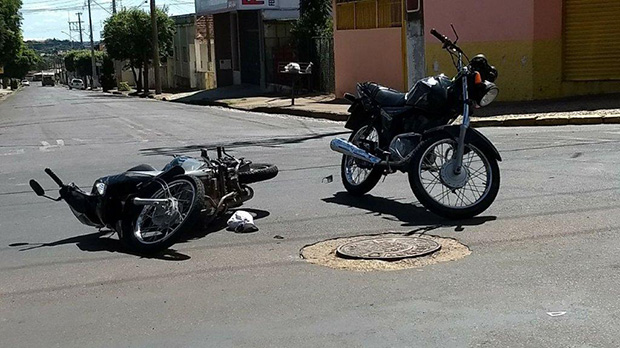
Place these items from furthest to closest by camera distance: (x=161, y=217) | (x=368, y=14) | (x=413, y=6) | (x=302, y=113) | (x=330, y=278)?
(x=368, y=14), (x=302, y=113), (x=413, y=6), (x=161, y=217), (x=330, y=278)

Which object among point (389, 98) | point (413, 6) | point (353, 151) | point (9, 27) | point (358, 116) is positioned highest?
point (9, 27)

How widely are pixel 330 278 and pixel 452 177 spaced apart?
7.25 ft

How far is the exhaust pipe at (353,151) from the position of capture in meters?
8.23

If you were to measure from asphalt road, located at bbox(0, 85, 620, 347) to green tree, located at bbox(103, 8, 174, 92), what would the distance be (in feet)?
155

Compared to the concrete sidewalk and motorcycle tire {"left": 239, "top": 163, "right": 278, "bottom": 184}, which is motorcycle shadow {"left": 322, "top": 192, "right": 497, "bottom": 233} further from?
the concrete sidewalk

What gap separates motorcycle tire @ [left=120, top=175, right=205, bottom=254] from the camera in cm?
658

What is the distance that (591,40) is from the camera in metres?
18.8

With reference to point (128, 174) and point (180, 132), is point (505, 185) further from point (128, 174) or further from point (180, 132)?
point (180, 132)

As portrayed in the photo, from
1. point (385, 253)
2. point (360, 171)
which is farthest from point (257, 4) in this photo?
point (385, 253)

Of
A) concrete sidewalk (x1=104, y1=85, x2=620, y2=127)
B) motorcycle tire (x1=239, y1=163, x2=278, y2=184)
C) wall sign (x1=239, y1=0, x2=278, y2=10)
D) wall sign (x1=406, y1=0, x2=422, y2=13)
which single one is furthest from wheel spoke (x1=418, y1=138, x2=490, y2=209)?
wall sign (x1=239, y1=0, x2=278, y2=10)

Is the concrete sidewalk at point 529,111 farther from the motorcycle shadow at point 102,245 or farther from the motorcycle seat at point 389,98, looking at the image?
the motorcycle shadow at point 102,245

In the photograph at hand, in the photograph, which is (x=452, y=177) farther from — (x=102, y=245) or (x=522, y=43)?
(x=522, y=43)

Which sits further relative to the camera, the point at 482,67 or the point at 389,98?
the point at 389,98

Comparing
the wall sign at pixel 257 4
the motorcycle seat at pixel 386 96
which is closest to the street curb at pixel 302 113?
the wall sign at pixel 257 4
